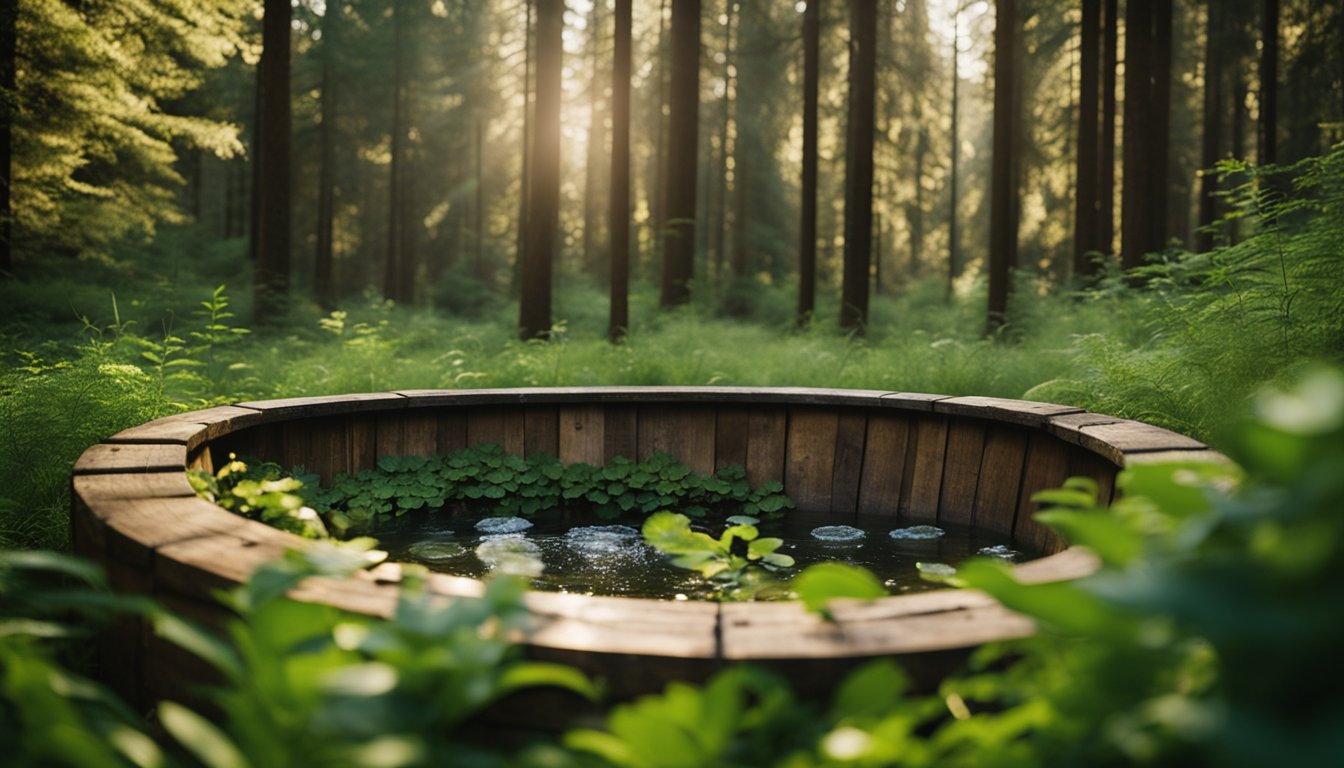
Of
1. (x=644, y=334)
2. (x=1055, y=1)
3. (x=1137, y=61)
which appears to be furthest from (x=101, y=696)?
(x=1055, y=1)

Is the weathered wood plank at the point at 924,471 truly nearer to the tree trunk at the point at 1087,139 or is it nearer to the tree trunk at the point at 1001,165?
the tree trunk at the point at 1001,165

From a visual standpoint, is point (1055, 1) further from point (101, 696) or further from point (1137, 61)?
point (101, 696)

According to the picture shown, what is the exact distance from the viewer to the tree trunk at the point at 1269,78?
14.6 m

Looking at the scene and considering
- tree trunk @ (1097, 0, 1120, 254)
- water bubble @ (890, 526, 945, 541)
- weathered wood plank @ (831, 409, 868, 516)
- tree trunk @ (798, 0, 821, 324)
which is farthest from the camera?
tree trunk @ (798, 0, 821, 324)

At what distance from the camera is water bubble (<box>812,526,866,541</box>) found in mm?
4090

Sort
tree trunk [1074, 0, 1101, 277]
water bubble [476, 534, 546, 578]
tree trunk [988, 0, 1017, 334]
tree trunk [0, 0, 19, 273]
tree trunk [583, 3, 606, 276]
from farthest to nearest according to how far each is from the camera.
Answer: tree trunk [583, 3, 606, 276] → tree trunk [1074, 0, 1101, 277] → tree trunk [988, 0, 1017, 334] → tree trunk [0, 0, 19, 273] → water bubble [476, 534, 546, 578]

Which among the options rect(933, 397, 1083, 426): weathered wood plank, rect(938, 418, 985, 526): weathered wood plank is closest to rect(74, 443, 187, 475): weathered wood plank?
rect(933, 397, 1083, 426): weathered wood plank

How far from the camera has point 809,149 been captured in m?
13.8

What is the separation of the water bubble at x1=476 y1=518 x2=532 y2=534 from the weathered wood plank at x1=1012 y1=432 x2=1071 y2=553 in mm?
2552

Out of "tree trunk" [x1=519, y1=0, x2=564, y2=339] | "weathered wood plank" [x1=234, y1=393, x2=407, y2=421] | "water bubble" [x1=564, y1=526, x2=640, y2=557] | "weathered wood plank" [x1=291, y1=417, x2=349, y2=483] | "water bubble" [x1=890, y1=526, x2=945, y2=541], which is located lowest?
"water bubble" [x1=564, y1=526, x2=640, y2=557]

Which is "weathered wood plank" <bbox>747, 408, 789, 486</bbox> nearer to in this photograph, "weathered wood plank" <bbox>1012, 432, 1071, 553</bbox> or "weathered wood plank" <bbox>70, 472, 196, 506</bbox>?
"weathered wood plank" <bbox>1012, 432, 1071, 553</bbox>

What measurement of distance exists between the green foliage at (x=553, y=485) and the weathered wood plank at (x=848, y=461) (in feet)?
1.03

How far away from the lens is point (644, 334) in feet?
37.0

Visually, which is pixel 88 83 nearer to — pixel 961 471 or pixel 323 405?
pixel 323 405
